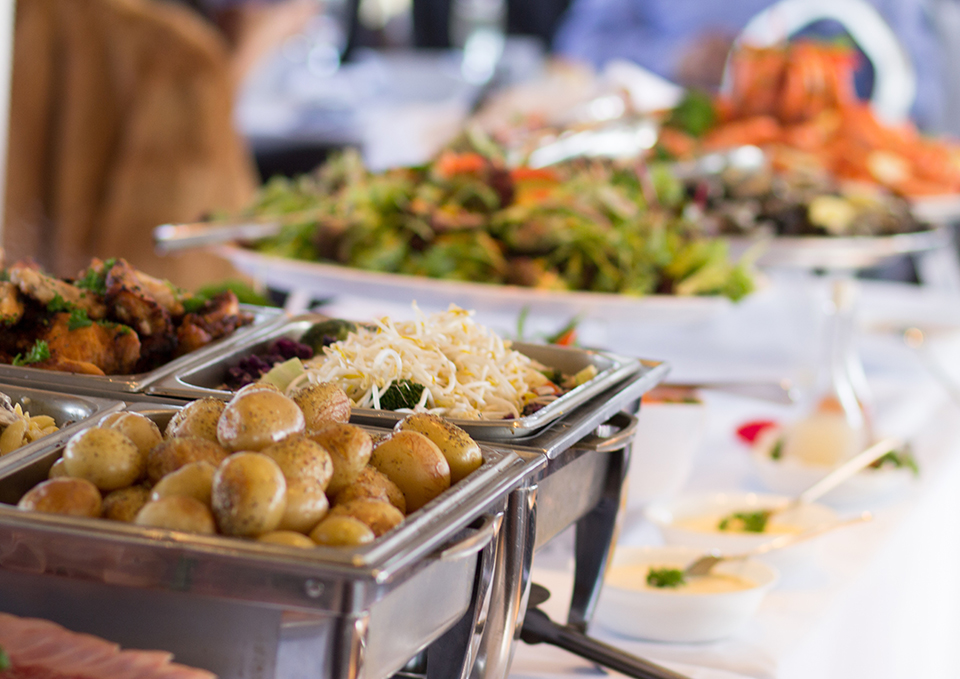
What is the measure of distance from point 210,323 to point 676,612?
0.60m

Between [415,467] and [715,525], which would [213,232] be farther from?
[415,467]

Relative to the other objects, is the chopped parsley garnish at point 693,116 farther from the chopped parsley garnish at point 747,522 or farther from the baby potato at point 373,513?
the baby potato at point 373,513

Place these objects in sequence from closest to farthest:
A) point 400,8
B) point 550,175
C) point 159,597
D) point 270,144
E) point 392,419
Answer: point 159,597 → point 392,419 → point 550,175 → point 270,144 → point 400,8

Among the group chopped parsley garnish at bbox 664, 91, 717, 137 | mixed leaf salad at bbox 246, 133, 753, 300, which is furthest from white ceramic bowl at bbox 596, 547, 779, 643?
chopped parsley garnish at bbox 664, 91, 717, 137

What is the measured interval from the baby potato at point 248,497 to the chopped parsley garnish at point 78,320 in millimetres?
490

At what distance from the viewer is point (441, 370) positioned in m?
0.99

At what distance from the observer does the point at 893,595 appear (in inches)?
54.4

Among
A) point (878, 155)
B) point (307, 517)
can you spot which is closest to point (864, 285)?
point (878, 155)

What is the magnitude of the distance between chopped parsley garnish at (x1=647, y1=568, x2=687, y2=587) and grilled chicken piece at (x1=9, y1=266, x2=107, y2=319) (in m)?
0.66

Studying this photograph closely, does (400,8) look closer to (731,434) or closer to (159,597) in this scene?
(731,434)

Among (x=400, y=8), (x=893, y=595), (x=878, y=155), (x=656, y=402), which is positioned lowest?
(x=893, y=595)

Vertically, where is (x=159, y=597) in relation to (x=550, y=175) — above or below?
below

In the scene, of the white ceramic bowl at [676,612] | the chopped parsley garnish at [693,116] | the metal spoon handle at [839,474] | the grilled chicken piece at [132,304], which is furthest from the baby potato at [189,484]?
the chopped parsley garnish at [693,116]

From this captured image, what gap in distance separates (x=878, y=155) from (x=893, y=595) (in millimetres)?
2201
